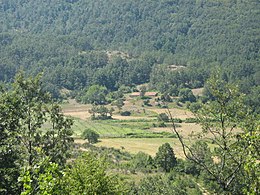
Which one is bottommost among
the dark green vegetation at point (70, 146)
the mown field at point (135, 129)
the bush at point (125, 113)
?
the bush at point (125, 113)

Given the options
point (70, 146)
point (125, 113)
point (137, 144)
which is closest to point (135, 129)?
point (137, 144)

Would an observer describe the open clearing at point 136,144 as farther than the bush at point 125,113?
No

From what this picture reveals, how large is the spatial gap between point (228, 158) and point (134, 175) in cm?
4255

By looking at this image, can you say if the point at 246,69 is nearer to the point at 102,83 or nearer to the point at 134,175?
the point at 102,83

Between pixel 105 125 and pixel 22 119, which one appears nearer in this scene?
pixel 22 119

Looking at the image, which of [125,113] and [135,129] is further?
[125,113]

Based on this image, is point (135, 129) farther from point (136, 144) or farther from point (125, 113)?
point (125, 113)

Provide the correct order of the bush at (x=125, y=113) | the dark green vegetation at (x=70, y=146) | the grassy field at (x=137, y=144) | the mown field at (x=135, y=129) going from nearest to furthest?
1. the dark green vegetation at (x=70, y=146)
2. the grassy field at (x=137, y=144)
3. the mown field at (x=135, y=129)
4. the bush at (x=125, y=113)

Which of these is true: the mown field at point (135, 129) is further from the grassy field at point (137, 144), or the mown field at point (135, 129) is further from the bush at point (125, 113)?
the bush at point (125, 113)

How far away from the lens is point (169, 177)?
55.7 metres

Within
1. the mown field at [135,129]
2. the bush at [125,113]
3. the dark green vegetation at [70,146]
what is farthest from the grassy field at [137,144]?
the dark green vegetation at [70,146]

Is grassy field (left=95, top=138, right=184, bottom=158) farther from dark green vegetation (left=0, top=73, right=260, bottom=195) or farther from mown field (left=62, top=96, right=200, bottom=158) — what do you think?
dark green vegetation (left=0, top=73, right=260, bottom=195)

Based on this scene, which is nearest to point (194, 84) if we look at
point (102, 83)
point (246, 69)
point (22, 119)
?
point (246, 69)

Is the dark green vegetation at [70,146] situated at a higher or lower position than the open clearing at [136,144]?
higher
